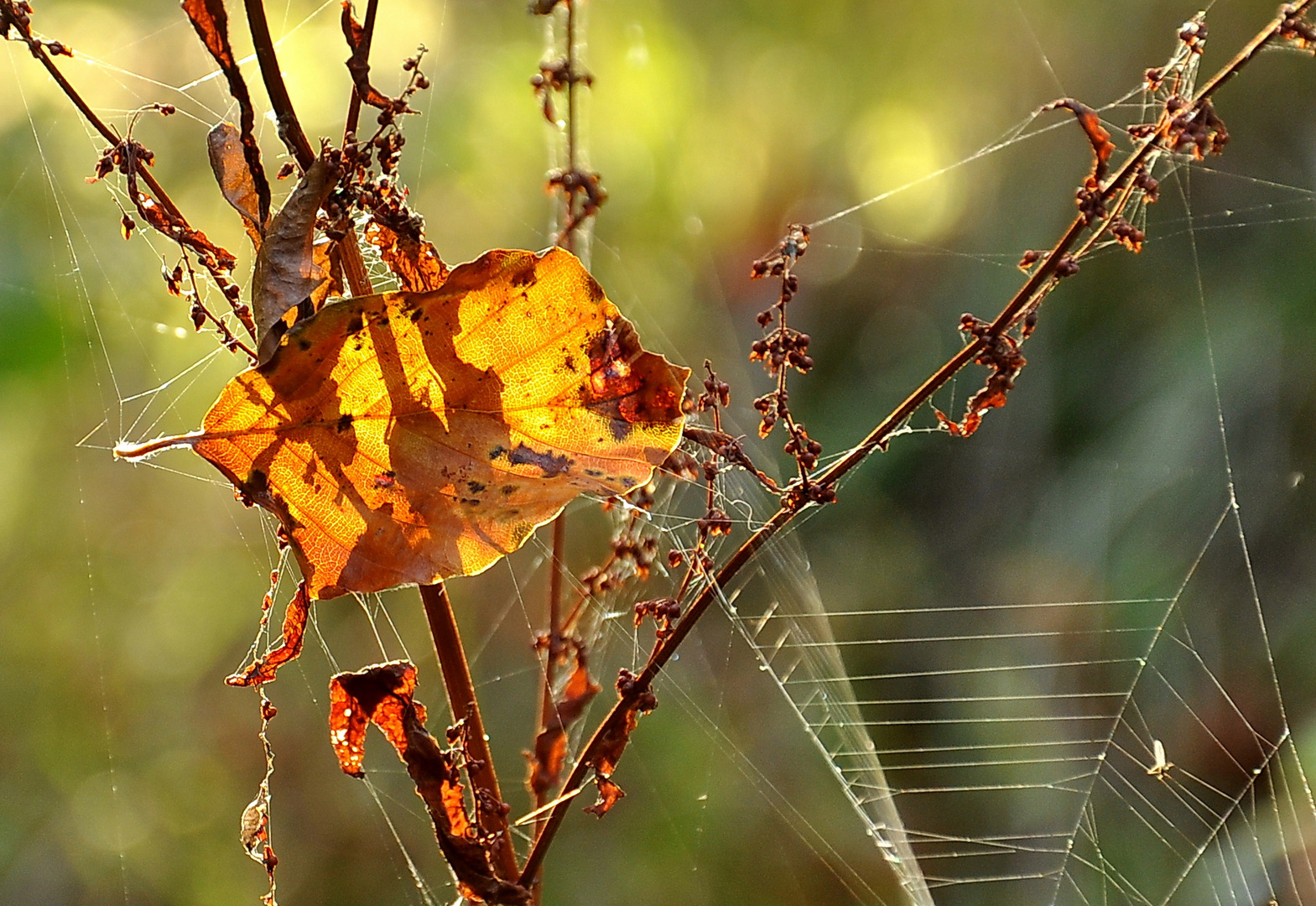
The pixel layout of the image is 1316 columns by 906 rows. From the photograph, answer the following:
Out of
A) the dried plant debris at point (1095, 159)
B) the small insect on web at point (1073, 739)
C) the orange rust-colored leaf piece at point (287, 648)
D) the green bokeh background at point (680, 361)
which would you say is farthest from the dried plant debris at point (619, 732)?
the green bokeh background at point (680, 361)


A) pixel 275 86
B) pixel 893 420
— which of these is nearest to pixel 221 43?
pixel 275 86

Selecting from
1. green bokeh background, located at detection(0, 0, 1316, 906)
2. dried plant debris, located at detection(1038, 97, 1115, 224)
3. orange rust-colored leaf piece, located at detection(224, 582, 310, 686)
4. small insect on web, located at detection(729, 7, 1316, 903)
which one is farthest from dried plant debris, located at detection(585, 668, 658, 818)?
green bokeh background, located at detection(0, 0, 1316, 906)

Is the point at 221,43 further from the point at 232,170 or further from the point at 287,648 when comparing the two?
the point at 287,648

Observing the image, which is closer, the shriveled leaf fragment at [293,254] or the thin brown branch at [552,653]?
the shriveled leaf fragment at [293,254]

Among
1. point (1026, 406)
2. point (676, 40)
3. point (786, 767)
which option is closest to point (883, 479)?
point (1026, 406)

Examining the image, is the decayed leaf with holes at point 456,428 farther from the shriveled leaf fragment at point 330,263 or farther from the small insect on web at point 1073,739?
the small insect on web at point 1073,739

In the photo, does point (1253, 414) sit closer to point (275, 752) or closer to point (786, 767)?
point (786, 767)

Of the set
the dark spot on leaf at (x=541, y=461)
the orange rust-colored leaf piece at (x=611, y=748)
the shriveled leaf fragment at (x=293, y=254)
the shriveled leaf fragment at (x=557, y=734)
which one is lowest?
the orange rust-colored leaf piece at (x=611, y=748)
